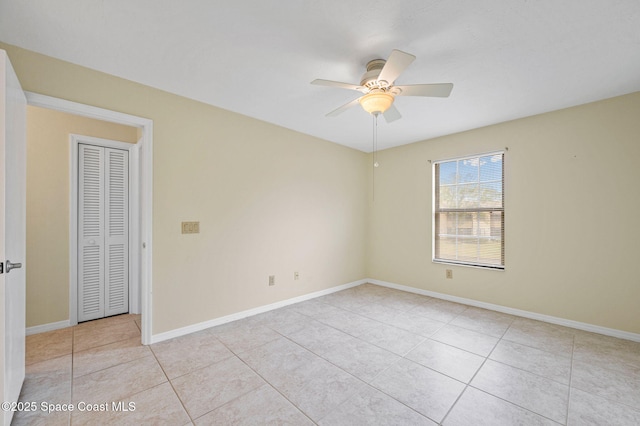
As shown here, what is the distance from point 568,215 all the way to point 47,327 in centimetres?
578

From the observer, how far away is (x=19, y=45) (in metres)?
1.94

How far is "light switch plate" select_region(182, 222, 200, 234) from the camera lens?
9.03 ft

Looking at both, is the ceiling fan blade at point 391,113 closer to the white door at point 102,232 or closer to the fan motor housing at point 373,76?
the fan motor housing at point 373,76

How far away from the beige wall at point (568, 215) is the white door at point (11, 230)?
434 cm

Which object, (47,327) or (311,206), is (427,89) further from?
(47,327)

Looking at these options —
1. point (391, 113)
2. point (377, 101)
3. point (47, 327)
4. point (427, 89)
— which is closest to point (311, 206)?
point (391, 113)

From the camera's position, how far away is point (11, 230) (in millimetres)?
1536

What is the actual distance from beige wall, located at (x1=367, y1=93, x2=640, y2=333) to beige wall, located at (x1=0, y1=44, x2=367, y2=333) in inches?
78.6

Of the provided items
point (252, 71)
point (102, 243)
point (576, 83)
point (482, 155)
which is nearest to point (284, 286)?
point (102, 243)

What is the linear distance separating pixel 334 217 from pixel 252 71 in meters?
2.60

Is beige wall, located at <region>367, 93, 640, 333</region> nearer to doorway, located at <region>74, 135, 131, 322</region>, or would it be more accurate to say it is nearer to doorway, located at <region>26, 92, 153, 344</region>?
doorway, located at <region>26, 92, 153, 344</region>

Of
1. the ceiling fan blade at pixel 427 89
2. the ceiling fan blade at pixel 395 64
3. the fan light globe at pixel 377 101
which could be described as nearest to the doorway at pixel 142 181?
the fan light globe at pixel 377 101

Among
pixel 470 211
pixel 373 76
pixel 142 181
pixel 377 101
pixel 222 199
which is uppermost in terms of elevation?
pixel 373 76

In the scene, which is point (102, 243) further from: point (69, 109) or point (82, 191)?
point (69, 109)
